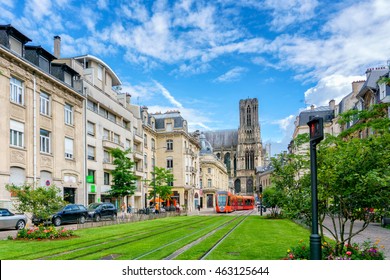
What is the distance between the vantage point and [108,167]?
138 feet

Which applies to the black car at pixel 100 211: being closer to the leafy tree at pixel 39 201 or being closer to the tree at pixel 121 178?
the tree at pixel 121 178

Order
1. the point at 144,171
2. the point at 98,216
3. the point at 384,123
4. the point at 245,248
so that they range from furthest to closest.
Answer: the point at 144,171
the point at 98,216
the point at 384,123
the point at 245,248

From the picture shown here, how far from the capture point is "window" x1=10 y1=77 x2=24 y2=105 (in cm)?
2765

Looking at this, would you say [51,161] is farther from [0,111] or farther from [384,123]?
[384,123]

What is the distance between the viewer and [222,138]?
129000mm

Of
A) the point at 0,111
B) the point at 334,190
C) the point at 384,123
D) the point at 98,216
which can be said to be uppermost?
the point at 0,111

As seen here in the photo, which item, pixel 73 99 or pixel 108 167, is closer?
pixel 73 99

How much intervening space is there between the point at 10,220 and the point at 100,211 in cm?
962

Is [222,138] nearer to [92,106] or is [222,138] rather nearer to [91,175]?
[92,106]

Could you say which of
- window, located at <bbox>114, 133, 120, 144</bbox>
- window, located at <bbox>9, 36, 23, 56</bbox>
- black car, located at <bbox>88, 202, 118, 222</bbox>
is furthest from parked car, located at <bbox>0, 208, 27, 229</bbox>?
window, located at <bbox>114, 133, 120, 144</bbox>

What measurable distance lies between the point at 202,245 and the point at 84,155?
2606 centimetres

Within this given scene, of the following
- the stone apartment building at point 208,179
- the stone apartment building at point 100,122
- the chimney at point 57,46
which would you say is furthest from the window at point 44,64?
the stone apartment building at point 208,179

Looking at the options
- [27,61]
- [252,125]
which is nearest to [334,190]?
[27,61]

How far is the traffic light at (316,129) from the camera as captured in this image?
8.05m
